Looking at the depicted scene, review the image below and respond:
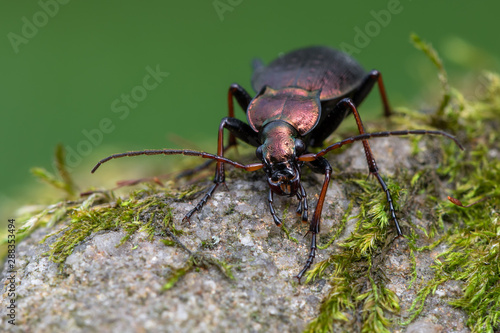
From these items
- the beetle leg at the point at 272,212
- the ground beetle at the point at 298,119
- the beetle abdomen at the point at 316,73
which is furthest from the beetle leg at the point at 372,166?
the beetle leg at the point at 272,212

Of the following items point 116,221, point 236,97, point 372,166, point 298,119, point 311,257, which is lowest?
point 311,257

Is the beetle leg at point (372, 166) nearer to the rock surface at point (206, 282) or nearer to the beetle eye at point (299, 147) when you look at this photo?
the rock surface at point (206, 282)

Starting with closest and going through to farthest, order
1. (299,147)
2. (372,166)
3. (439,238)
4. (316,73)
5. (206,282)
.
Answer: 1. (206,282)
2. (439,238)
3. (299,147)
4. (372,166)
5. (316,73)

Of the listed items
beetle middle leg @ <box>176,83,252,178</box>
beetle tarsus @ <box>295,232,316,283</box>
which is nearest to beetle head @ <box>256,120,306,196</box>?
beetle tarsus @ <box>295,232,316,283</box>

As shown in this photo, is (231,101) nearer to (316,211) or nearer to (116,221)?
(316,211)

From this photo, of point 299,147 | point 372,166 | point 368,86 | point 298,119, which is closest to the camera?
point 299,147

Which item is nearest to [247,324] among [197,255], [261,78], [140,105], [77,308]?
[197,255]

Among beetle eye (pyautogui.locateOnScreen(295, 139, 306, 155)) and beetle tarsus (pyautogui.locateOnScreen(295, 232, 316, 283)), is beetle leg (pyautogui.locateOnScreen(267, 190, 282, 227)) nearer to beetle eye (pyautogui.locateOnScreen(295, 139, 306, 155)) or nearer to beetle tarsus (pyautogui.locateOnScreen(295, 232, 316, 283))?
beetle tarsus (pyautogui.locateOnScreen(295, 232, 316, 283))

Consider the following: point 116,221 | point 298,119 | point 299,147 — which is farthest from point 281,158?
point 116,221
